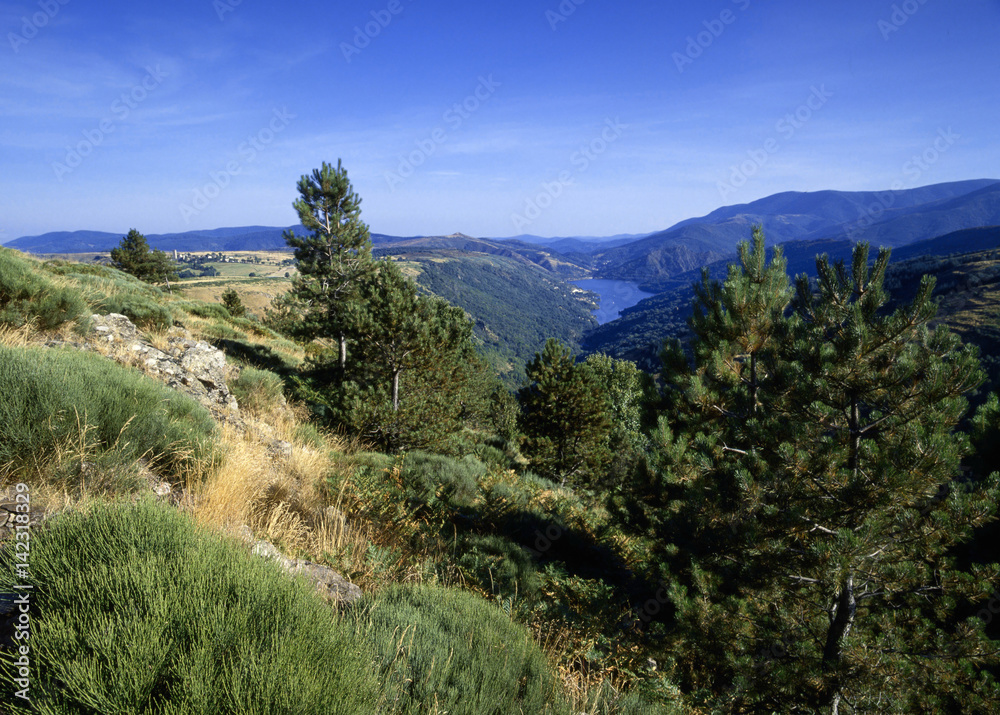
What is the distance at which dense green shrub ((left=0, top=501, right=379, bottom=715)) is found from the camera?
4.81ft

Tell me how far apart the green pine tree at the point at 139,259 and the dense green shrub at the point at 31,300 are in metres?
35.0

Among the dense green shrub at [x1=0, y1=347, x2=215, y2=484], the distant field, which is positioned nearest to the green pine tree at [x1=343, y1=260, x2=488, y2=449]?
the dense green shrub at [x1=0, y1=347, x2=215, y2=484]

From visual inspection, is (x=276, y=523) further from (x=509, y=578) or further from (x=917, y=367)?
(x=917, y=367)

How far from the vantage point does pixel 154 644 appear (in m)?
1.57

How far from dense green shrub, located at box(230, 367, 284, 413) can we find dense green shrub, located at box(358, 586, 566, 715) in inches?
261

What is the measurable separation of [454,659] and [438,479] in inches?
197

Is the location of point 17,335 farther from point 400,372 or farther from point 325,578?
point 400,372

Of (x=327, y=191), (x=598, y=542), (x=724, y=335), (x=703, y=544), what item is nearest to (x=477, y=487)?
(x=598, y=542)

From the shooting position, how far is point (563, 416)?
16406 millimetres

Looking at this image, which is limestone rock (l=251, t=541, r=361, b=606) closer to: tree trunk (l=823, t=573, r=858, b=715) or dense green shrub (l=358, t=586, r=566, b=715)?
dense green shrub (l=358, t=586, r=566, b=715)

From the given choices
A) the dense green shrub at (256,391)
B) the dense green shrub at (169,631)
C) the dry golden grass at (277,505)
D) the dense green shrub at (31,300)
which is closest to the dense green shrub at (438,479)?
the dry golden grass at (277,505)

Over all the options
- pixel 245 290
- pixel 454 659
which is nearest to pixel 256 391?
pixel 454 659

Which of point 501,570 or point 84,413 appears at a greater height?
point 84,413

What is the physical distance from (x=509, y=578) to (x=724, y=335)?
146 inches
